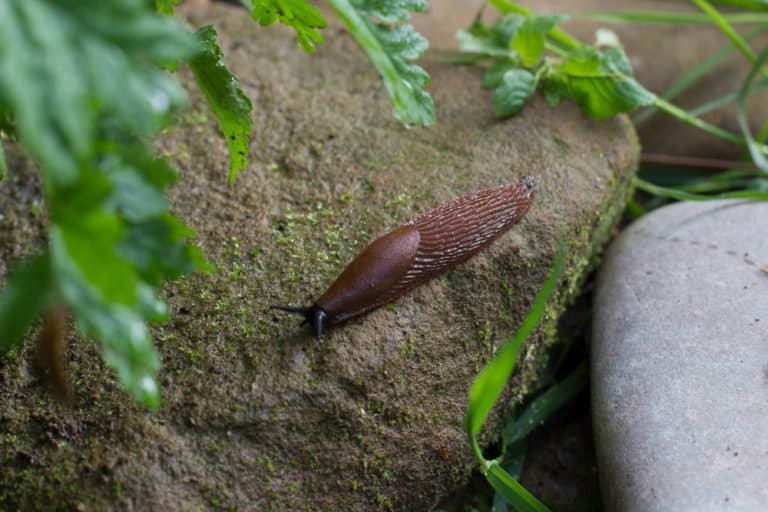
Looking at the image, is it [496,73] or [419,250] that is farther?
[496,73]

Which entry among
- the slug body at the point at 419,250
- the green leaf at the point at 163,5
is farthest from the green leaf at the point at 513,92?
the green leaf at the point at 163,5

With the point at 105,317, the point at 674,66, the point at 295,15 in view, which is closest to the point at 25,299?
the point at 105,317

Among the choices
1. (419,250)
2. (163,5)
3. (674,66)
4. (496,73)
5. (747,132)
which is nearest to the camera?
(163,5)

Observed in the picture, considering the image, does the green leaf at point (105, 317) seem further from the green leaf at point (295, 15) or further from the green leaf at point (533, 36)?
the green leaf at point (533, 36)

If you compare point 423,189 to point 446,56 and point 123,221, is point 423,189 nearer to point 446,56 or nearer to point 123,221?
point 446,56

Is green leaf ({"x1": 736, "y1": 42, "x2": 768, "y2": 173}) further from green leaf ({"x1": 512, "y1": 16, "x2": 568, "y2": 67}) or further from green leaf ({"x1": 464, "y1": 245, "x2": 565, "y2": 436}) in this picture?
green leaf ({"x1": 464, "y1": 245, "x2": 565, "y2": 436})

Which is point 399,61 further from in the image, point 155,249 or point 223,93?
point 155,249
